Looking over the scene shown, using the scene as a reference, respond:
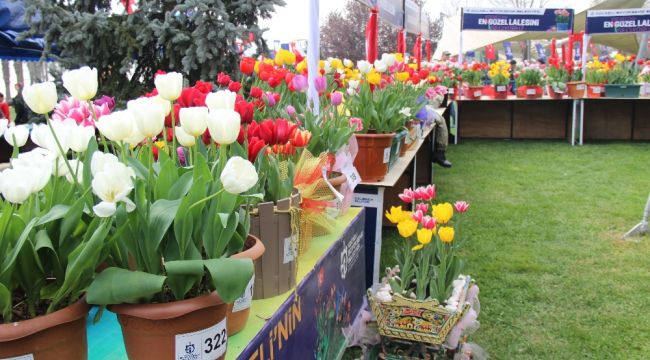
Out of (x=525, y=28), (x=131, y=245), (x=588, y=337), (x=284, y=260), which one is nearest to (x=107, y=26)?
(x=284, y=260)

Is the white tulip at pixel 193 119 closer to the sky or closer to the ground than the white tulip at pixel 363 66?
closer to the ground

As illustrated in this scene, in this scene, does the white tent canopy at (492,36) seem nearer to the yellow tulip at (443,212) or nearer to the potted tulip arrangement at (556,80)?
the potted tulip arrangement at (556,80)

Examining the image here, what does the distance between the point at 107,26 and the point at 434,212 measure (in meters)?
2.32

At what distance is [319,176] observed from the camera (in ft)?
5.45

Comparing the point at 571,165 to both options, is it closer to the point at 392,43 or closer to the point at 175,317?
the point at 175,317

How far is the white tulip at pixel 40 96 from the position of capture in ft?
3.05

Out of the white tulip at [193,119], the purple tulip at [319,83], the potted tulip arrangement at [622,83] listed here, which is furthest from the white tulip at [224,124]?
the potted tulip arrangement at [622,83]

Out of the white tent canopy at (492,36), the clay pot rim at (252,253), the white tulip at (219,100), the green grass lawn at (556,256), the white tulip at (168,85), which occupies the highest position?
the white tent canopy at (492,36)

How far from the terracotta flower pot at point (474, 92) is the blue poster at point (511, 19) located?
1856 millimetres

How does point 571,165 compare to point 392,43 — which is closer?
point 571,165

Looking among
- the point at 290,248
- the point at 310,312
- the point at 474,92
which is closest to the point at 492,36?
the point at 474,92

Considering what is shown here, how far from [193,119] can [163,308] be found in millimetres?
317

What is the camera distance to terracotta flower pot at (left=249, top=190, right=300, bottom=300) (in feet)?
4.53

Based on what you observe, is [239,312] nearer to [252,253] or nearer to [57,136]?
[252,253]
